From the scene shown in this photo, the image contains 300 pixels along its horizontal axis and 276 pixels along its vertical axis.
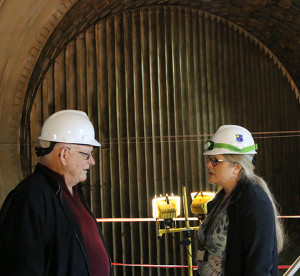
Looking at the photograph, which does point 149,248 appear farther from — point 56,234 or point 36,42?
point 56,234

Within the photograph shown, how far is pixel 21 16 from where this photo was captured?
3.45 metres

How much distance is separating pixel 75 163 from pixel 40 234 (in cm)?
45

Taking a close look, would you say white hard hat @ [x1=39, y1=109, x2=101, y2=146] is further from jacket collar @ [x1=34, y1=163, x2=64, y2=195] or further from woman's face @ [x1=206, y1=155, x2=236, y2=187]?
woman's face @ [x1=206, y1=155, x2=236, y2=187]

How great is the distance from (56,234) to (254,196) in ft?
3.60

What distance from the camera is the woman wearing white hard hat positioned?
2277 millimetres

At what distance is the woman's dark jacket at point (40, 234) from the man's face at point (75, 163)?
151 millimetres

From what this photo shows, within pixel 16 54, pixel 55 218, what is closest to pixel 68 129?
pixel 55 218

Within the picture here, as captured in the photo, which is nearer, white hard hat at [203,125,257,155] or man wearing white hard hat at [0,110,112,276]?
man wearing white hard hat at [0,110,112,276]

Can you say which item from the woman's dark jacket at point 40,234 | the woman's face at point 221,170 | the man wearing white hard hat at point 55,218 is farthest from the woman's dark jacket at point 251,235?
the woman's dark jacket at point 40,234

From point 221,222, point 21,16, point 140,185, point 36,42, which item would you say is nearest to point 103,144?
point 140,185

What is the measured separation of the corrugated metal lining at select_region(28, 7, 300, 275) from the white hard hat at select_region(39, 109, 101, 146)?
9.64 feet

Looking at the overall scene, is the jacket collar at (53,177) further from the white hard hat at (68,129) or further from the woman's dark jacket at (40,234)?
the white hard hat at (68,129)

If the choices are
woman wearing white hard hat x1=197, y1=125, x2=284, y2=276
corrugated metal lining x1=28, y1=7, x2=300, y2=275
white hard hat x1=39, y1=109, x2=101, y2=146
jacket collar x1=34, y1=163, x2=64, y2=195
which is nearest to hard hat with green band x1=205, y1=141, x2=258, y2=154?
woman wearing white hard hat x1=197, y1=125, x2=284, y2=276

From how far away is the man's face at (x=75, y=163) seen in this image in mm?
2215
